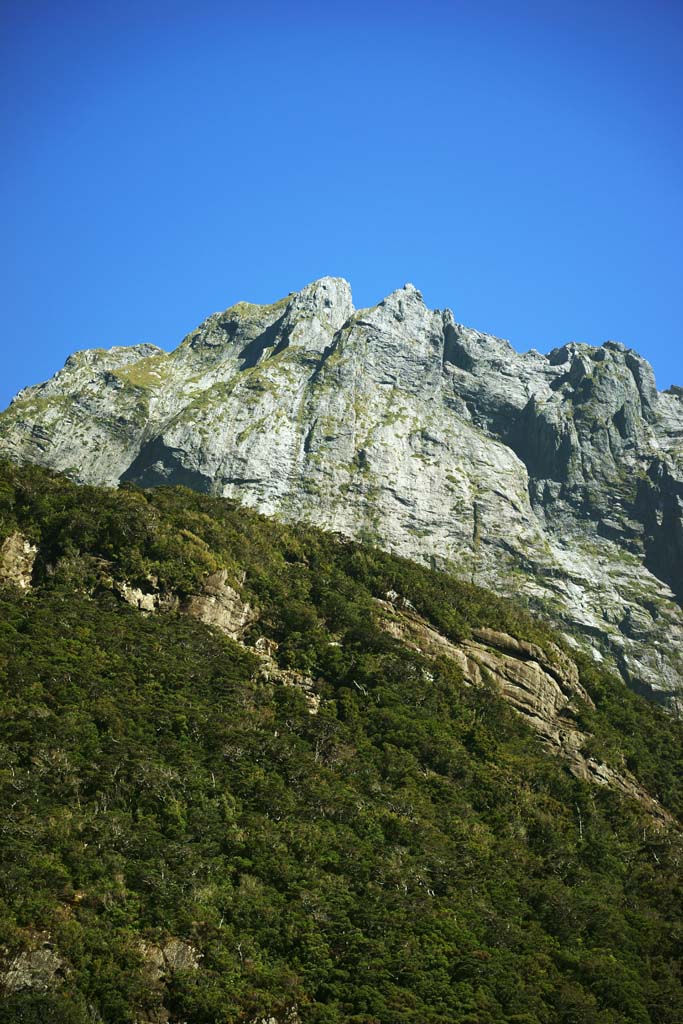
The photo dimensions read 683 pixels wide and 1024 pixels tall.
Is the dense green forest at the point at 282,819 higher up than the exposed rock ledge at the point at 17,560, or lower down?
lower down

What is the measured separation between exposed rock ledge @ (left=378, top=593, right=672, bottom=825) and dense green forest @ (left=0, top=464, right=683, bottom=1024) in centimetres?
196

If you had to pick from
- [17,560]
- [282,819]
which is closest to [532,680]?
[282,819]

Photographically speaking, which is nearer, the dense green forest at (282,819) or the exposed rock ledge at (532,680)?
the dense green forest at (282,819)

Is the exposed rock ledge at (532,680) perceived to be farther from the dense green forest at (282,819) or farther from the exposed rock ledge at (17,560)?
the exposed rock ledge at (17,560)

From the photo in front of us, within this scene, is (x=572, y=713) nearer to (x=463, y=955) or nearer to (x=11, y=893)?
(x=463, y=955)

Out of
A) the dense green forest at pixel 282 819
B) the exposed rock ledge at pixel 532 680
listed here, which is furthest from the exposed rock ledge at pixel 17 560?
the exposed rock ledge at pixel 532 680

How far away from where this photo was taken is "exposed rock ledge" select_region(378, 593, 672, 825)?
9538cm

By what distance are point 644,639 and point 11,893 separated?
156 meters

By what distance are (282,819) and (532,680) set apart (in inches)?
1536

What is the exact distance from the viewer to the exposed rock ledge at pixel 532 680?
95.4 m

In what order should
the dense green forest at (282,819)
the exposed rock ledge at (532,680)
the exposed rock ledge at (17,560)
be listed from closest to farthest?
the dense green forest at (282,819) → the exposed rock ledge at (17,560) → the exposed rock ledge at (532,680)

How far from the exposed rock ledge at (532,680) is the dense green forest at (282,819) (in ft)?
6.42

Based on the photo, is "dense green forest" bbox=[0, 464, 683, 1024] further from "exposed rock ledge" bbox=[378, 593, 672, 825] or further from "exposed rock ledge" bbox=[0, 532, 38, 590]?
"exposed rock ledge" bbox=[378, 593, 672, 825]

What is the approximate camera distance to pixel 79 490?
106m
